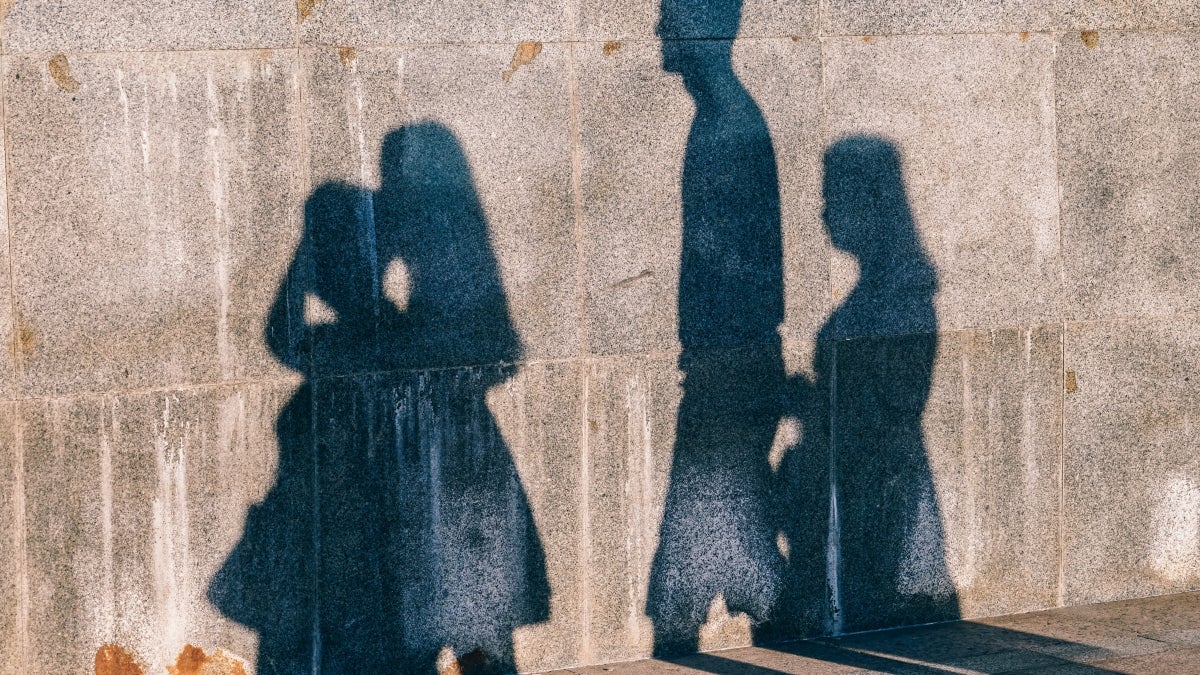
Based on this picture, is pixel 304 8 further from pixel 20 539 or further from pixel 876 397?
pixel 876 397

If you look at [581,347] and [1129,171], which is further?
[1129,171]

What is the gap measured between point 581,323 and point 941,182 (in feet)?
6.90

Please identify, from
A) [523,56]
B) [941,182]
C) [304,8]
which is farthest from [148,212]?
[941,182]

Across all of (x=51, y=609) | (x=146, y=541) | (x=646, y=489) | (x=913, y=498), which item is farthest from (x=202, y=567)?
(x=913, y=498)

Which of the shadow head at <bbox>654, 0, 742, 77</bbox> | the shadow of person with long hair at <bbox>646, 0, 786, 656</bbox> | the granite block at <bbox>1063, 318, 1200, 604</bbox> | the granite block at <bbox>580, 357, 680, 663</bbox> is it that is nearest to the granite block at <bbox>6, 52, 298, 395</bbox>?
the granite block at <bbox>580, 357, 680, 663</bbox>

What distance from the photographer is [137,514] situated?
517cm

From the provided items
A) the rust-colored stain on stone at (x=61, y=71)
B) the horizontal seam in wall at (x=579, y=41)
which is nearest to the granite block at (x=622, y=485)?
the horizontal seam in wall at (x=579, y=41)

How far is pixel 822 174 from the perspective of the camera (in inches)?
228

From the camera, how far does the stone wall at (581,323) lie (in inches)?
201

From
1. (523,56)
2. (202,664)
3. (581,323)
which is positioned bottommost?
(202,664)

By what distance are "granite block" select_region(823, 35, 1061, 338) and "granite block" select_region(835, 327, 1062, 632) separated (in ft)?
0.62

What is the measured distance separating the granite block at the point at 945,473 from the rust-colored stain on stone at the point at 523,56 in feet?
7.41

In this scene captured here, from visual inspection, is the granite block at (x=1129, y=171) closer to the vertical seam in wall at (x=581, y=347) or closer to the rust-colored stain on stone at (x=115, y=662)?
the vertical seam in wall at (x=581, y=347)

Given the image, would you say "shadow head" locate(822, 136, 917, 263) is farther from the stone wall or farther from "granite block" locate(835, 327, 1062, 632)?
"granite block" locate(835, 327, 1062, 632)
